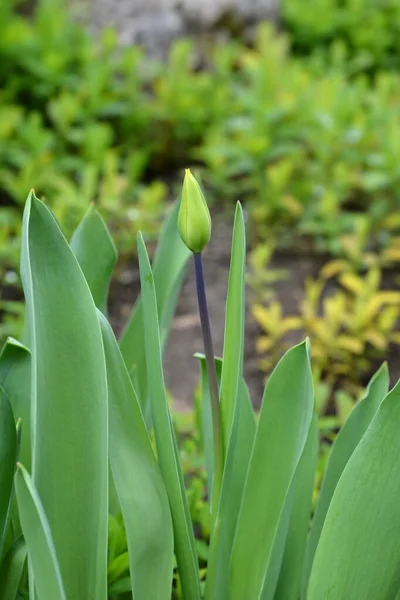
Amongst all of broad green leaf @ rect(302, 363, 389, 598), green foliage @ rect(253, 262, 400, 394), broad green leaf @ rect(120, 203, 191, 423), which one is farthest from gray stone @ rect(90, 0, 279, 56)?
broad green leaf @ rect(302, 363, 389, 598)

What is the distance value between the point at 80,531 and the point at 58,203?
1.49 metres

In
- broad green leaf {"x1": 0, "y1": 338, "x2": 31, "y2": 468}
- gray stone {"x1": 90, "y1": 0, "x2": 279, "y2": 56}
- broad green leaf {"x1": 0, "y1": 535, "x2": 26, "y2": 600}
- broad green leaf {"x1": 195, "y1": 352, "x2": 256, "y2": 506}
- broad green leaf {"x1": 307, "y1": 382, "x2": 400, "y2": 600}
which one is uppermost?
gray stone {"x1": 90, "y1": 0, "x2": 279, "y2": 56}

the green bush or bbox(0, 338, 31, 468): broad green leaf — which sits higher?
the green bush

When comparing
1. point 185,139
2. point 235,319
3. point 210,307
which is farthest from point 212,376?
point 185,139

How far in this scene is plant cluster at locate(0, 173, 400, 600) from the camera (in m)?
0.59

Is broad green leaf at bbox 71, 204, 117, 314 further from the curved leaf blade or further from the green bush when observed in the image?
the green bush

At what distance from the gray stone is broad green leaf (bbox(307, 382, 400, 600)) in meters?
2.79

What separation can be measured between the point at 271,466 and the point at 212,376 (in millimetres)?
123

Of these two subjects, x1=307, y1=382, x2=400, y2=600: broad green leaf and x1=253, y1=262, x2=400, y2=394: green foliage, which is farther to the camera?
x1=253, y1=262, x2=400, y2=394: green foliage

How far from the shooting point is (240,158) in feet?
8.20

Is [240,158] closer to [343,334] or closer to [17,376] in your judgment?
[343,334]

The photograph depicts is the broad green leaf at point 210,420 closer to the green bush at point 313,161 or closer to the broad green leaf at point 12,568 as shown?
the broad green leaf at point 12,568

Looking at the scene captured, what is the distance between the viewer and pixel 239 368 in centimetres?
67

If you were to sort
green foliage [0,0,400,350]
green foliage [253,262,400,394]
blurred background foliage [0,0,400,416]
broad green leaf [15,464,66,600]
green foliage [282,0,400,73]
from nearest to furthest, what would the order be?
broad green leaf [15,464,66,600], green foliage [253,262,400,394], blurred background foliage [0,0,400,416], green foliage [0,0,400,350], green foliage [282,0,400,73]
